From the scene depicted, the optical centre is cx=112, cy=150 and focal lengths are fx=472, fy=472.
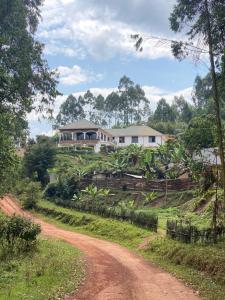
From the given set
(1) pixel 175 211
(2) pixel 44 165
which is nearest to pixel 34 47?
(1) pixel 175 211

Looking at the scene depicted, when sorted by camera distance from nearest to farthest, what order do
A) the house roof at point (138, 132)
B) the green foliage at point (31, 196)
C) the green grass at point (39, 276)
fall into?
the green grass at point (39, 276) → the green foliage at point (31, 196) → the house roof at point (138, 132)

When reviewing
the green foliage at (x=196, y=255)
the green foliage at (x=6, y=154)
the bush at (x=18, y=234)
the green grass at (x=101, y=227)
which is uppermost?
the green foliage at (x=6, y=154)

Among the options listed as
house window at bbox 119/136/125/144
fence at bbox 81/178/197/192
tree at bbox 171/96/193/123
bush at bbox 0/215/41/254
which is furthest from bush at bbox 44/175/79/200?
tree at bbox 171/96/193/123

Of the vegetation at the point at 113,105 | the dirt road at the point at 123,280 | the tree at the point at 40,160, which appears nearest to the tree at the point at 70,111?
the vegetation at the point at 113,105

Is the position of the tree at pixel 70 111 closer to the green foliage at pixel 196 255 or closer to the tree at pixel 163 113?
the tree at pixel 163 113

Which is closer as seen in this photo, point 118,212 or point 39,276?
point 39,276

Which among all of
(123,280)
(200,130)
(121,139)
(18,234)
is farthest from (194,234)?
(121,139)

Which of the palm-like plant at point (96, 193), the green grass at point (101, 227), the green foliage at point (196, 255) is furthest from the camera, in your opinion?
the palm-like plant at point (96, 193)

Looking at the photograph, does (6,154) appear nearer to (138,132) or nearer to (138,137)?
(138,137)

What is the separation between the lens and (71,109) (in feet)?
463

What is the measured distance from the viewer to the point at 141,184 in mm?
50156

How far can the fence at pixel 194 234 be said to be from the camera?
2369cm

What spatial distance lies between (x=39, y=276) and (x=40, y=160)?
46.1m

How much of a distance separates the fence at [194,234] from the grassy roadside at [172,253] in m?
0.52
